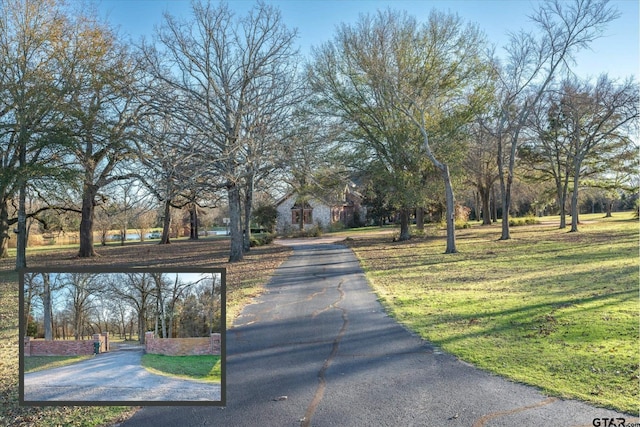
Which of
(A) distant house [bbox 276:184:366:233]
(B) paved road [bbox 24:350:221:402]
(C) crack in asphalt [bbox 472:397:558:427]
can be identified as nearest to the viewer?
(B) paved road [bbox 24:350:221:402]

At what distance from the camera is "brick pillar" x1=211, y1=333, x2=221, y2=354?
314cm

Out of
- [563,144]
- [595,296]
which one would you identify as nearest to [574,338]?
[595,296]

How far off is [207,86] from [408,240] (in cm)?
1750

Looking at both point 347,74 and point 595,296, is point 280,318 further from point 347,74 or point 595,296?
point 347,74

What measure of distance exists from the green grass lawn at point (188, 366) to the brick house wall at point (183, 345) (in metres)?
0.03

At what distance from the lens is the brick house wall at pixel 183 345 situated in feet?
10.2

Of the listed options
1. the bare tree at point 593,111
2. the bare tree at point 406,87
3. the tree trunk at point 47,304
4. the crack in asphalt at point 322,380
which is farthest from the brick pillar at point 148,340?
the bare tree at point 593,111

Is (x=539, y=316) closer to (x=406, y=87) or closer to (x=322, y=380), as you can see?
(x=322, y=380)

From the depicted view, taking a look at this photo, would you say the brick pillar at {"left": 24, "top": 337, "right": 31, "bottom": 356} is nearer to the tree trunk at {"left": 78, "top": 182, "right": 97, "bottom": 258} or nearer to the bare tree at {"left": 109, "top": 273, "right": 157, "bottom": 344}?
the bare tree at {"left": 109, "top": 273, "right": 157, "bottom": 344}

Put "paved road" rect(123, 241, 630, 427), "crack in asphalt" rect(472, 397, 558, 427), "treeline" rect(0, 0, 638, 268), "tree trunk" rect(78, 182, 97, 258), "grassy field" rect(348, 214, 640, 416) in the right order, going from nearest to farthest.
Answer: "crack in asphalt" rect(472, 397, 558, 427)
"paved road" rect(123, 241, 630, 427)
"grassy field" rect(348, 214, 640, 416)
"treeline" rect(0, 0, 638, 268)
"tree trunk" rect(78, 182, 97, 258)

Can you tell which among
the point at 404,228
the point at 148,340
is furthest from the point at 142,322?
the point at 404,228

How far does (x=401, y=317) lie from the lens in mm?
8164

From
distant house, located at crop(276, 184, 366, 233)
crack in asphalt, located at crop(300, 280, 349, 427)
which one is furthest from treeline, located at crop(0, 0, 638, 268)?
distant house, located at crop(276, 184, 366, 233)

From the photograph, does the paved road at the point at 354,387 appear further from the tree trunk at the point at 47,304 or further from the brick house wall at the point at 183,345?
the tree trunk at the point at 47,304
